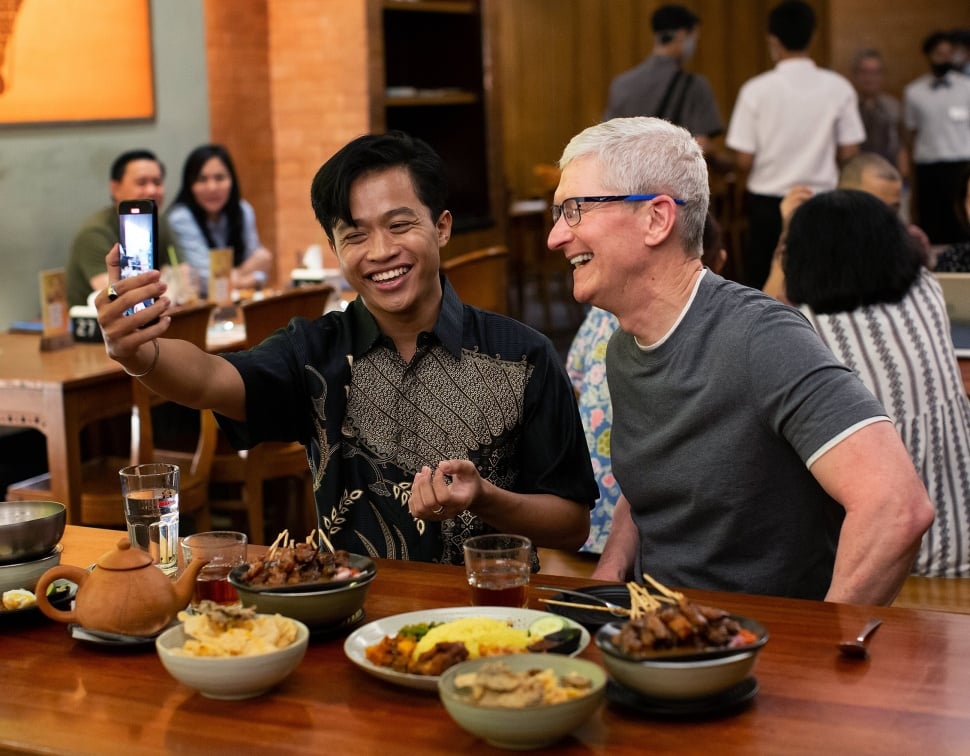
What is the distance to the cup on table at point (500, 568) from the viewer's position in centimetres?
174

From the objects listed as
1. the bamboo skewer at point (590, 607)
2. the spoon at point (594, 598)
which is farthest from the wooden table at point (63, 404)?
the bamboo skewer at point (590, 607)

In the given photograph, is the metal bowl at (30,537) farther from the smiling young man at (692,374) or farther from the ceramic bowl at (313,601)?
the smiling young man at (692,374)

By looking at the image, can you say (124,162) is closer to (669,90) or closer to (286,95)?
(286,95)

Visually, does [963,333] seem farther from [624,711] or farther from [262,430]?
[624,711]

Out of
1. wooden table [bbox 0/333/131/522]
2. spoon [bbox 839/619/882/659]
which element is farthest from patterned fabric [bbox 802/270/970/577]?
wooden table [bbox 0/333/131/522]

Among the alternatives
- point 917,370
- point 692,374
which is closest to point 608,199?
point 692,374

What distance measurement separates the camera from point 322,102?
22.6ft

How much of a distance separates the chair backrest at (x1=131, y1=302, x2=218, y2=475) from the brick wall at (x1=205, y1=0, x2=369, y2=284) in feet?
9.29

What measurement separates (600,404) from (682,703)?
1.71 meters

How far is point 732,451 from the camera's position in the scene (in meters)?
2.03

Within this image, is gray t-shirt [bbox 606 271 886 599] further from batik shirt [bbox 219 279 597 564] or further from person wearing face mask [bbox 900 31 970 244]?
person wearing face mask [bbox 900 31 970 244]

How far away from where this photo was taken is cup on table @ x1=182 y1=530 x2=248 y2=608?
1.81 metres

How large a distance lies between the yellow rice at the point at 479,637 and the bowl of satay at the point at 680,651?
13 centimetres

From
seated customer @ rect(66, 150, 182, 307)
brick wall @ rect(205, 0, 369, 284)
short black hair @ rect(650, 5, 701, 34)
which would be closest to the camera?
seated customer @ rect(66, 150, 182, 307)
